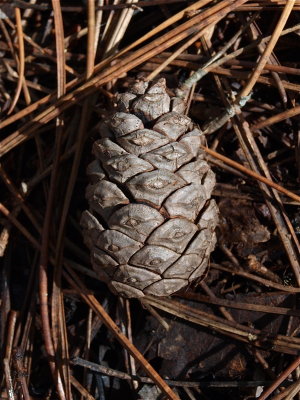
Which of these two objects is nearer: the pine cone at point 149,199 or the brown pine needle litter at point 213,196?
the pine cone at point 149,199

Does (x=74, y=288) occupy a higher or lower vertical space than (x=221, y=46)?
lower

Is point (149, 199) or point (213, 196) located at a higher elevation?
point (213, 196)

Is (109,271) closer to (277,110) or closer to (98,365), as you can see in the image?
(98,365)

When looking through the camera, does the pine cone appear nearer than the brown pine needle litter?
Yes

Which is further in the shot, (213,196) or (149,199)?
(213,196)

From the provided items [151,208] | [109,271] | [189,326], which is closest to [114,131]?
[151,208]
